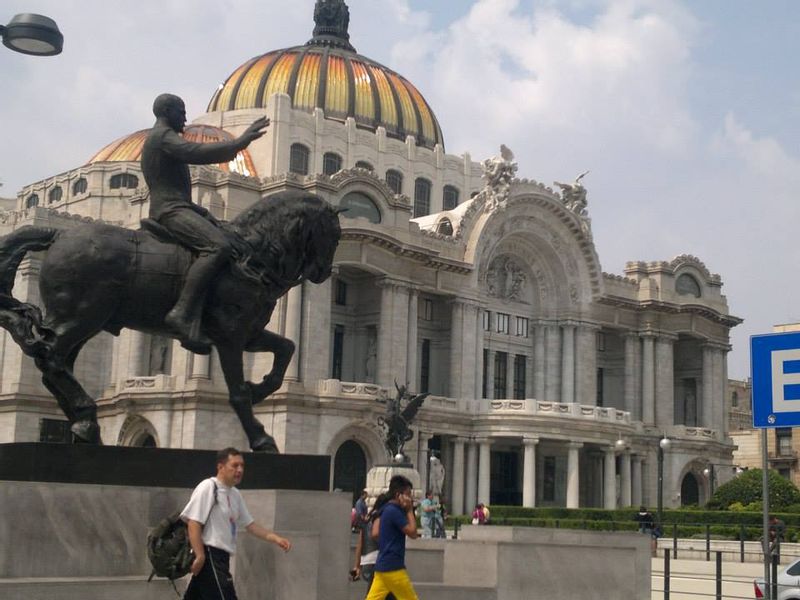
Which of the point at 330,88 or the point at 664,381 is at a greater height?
the point at 330,88

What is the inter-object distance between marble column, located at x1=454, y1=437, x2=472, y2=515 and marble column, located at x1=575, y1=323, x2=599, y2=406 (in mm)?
9226

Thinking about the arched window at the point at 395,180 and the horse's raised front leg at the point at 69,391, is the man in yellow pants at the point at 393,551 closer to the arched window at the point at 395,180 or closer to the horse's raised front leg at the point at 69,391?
the horse's raised front leg at the point at 69,391

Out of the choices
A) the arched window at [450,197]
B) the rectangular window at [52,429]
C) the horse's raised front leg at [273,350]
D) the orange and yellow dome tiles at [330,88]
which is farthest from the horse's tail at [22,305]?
the arched window at [450,197]

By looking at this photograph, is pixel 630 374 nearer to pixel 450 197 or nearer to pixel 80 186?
pixel 450 197

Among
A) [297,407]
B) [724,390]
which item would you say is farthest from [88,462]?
[724,390]

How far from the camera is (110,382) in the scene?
55562 mm

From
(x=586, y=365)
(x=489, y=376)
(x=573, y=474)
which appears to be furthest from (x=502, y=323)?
(x=573, y=474)

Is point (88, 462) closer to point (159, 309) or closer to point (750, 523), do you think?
point (159, 309)

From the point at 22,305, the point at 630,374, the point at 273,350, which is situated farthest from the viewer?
the point at 630,374

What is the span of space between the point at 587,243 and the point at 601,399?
10210 millimetres

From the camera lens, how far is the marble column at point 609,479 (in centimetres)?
6022

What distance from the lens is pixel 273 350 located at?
13844 millimetres

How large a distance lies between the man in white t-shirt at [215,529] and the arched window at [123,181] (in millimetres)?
54001

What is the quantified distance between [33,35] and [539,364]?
53307mm
